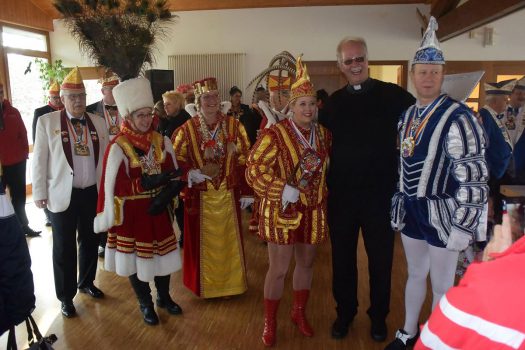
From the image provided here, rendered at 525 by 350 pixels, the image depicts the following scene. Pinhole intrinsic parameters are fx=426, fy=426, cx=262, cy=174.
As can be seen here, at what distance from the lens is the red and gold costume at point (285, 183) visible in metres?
2.29

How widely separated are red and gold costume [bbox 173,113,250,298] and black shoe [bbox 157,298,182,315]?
0.20 metres

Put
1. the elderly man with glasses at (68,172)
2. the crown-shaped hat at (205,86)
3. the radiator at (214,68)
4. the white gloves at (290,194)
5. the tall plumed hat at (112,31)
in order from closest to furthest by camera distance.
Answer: the white gloves at (290,194) < the tall plumed hat at (112,31) < the elderly man with glasses at (68,172) < the crown-shaped hat at (205,86) < the radiator at (214,68)

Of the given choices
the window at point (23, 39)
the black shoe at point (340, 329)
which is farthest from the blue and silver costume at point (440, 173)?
the window at point (23, 39)

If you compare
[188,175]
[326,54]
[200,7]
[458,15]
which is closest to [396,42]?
[326,54]

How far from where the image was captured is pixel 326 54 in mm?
8750

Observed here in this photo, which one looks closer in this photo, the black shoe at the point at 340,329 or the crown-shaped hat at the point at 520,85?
the black shoe at the point at 340,329

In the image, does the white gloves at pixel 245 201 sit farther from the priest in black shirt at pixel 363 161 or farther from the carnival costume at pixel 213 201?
the priest in black shirt at pixel 363 161

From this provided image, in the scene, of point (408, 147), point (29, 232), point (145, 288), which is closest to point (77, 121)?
point (145, 288)

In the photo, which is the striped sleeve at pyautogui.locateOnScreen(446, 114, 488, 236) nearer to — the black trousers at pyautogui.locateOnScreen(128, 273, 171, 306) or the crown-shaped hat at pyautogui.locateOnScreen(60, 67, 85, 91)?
the black trousers at pyautogui.locateOnScreen(128, 273, 171, 306)

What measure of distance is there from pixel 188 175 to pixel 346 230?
3.75 feet

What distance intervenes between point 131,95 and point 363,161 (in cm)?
139

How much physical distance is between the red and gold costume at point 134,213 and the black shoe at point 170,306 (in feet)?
1.23

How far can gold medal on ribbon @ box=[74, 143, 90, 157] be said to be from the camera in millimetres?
2879

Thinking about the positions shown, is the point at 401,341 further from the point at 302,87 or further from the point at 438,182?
the point at 302,87
